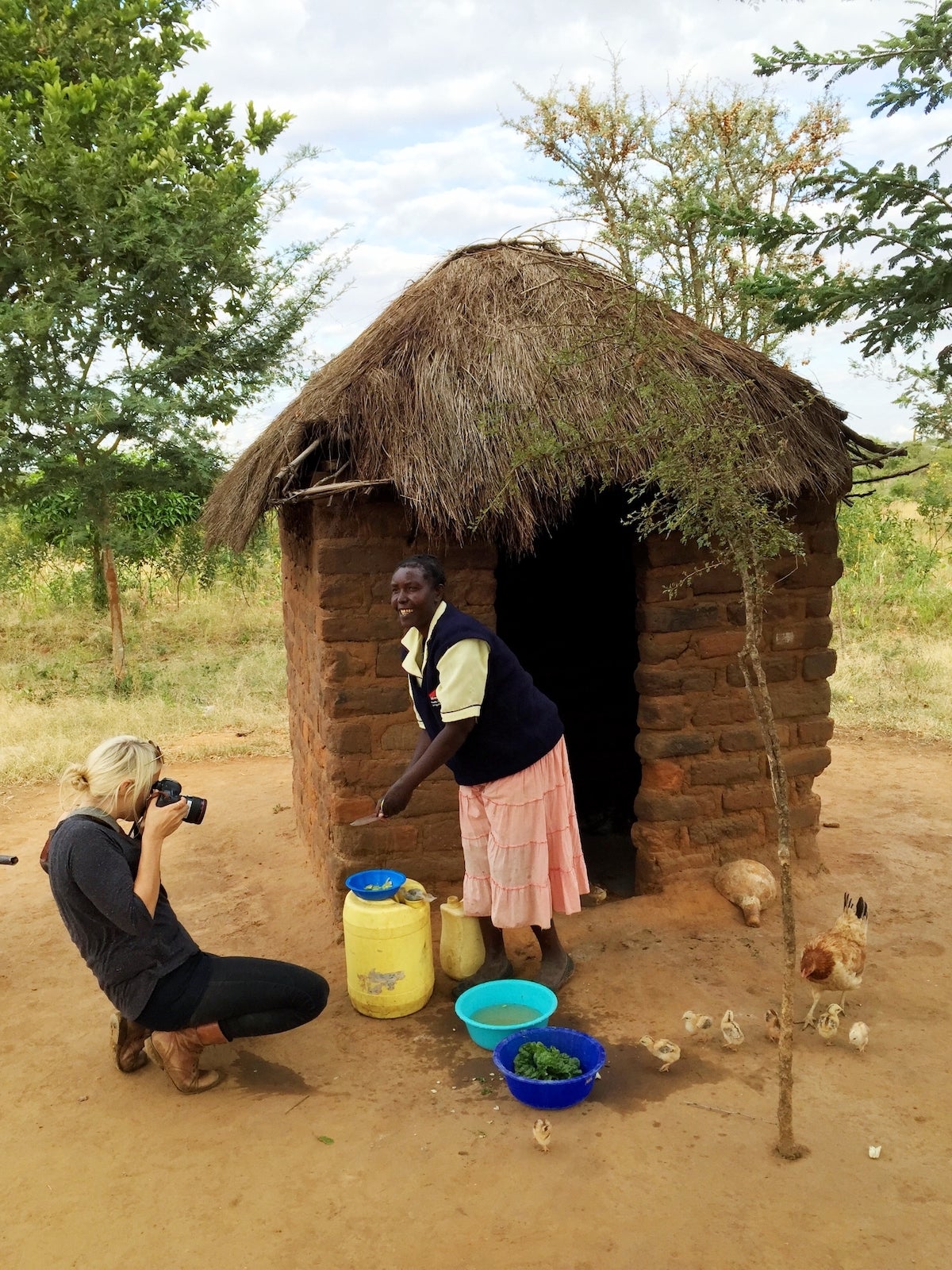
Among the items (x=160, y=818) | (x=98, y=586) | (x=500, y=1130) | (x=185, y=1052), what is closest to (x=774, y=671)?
(x=500, y=1130)

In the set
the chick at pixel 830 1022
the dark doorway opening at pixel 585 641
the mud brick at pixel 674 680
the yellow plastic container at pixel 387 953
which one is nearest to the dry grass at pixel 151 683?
the dark doorway opening at pixel 585 641

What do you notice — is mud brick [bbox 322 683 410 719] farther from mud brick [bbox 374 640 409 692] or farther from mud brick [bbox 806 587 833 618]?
mud brick [bbox 806 587 833 618]

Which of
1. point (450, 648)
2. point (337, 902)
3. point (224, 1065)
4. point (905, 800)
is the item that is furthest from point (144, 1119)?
point (905, 800)

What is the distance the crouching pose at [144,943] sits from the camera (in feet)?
9.70

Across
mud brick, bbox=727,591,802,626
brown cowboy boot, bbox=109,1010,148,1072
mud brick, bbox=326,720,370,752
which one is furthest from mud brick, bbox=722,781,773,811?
brown cowboy boot, bbox=109,1010,148,1072

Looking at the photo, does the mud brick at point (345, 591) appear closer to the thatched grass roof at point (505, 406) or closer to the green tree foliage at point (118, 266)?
the thatched grass roof at point (505, 406)

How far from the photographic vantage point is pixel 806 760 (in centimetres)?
478

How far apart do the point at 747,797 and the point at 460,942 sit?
1.65 meters

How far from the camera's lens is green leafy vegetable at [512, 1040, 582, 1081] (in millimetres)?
3066

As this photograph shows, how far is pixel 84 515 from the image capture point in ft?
32.2

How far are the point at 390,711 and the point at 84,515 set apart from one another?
6730mm

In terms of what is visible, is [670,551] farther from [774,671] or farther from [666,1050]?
[666,1050]

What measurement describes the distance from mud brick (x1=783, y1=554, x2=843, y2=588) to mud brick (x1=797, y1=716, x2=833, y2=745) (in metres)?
0.67

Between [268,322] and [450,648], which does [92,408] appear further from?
[450,648]
